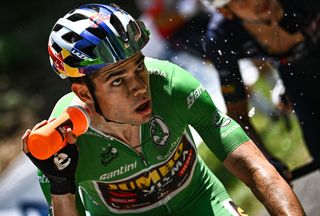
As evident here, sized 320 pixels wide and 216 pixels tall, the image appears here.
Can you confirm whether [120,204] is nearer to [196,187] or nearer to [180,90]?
[196,187]

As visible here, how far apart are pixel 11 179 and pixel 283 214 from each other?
16.0 feet

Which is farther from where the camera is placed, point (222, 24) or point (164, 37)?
point (164, 37)

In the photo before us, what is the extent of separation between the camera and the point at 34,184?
24.4ft

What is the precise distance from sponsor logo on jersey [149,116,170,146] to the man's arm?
1.10 ft

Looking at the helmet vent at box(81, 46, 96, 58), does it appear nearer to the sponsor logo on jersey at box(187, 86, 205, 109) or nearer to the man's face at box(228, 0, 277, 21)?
the sponsor logo on jersey at box(187, 86, 205, 109)

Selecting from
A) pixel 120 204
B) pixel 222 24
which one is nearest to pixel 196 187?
pixel 120 204

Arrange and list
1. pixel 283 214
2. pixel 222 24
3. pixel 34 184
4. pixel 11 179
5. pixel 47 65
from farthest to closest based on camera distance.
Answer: pixel 47 65
pixel 11 179
pixel 34 184
pixel 222 24
pixel 283 214

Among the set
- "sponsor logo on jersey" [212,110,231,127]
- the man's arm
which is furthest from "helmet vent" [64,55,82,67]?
the man's arm

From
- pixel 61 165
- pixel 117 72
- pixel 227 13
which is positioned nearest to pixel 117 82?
pixel 117 72

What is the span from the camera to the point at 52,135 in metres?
3.60

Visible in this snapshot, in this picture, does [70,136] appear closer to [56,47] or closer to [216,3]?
[56,47]

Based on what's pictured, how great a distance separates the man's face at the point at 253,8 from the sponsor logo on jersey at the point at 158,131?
56.0 inches

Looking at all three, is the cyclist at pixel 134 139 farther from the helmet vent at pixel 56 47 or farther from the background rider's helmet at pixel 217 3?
the background rider's helmet at pixel 217 3

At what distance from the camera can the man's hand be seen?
3678 mm
